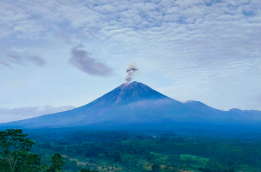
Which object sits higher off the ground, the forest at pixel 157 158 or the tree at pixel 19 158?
the tree at pixel 19 158

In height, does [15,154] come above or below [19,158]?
above

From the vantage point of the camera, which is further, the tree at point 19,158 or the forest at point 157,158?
the forest at point 157,158

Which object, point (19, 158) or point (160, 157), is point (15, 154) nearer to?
point (19, 158)

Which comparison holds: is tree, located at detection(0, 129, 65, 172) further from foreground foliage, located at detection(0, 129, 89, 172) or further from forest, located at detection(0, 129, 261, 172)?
forest, located at detection(0, 129, 261, 172)

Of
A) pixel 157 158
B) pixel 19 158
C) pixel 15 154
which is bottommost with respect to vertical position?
pixel 157 158

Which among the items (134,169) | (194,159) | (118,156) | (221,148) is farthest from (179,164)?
(221,148)

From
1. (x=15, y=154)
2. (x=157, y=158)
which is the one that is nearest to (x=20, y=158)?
(x=15, y=154)

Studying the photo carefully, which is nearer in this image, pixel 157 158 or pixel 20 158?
pixel 20 158

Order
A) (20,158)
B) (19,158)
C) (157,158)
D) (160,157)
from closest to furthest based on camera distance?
1. (20,158)
2. (19,158)
3. (157,158)
4. (160,157)

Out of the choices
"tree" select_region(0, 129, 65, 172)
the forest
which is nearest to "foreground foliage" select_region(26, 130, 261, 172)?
the forest

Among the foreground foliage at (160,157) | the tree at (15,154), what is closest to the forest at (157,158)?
the foreground foliage at (160,157)

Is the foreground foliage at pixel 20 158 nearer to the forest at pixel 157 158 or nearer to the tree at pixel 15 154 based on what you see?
the tree at pixel 15 154
